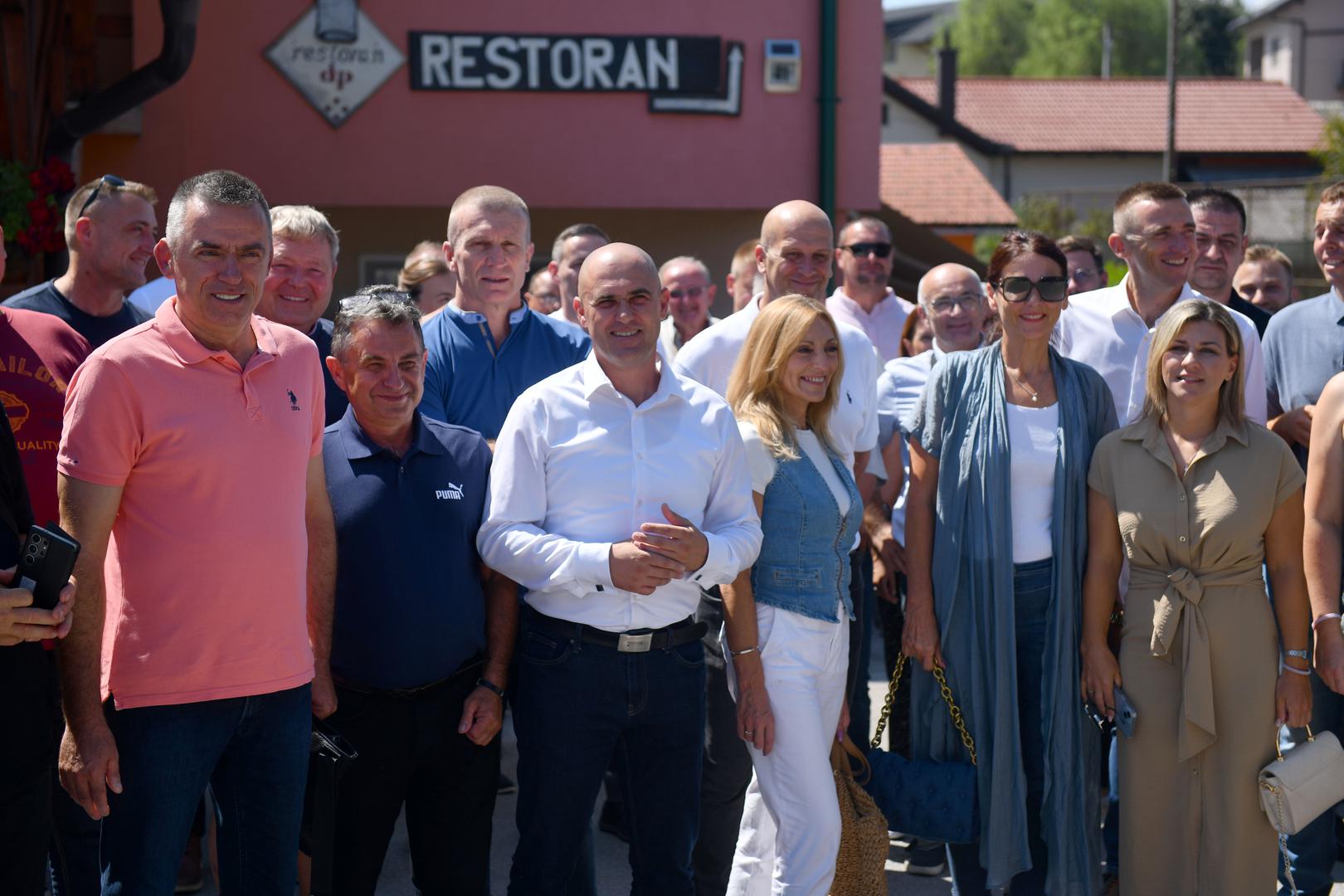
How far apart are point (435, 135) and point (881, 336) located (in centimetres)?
384

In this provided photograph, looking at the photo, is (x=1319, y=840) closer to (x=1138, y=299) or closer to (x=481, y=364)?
(x=1138, y=299)

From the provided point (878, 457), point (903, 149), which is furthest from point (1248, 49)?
point (878, 457)

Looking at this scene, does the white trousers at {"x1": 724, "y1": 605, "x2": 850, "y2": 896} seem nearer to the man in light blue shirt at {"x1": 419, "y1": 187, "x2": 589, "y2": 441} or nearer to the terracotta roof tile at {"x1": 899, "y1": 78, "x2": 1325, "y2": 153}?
the man in light blue shirt at {"x1": 419, "y1": 187, "x2": 589, "y2": 441}

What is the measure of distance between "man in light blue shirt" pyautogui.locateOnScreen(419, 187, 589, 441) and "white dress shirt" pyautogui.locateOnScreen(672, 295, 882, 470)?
0.48 meters

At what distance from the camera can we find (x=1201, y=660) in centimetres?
404

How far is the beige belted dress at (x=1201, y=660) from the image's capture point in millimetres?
4062

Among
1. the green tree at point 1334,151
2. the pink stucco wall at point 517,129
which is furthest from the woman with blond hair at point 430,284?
the green tree at point 1334,151

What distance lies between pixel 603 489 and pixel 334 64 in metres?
6.22

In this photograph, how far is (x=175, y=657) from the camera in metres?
3.04

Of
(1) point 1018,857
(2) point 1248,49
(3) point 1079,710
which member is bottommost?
(1) point 1018,857

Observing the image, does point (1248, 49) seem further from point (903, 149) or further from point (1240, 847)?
point (1240, 847)

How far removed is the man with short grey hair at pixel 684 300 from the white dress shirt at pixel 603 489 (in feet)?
9.78

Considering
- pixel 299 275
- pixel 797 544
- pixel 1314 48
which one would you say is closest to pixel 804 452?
pixel 797 544

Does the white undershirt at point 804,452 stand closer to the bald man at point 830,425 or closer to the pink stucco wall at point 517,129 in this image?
the bald man at point 830,425
